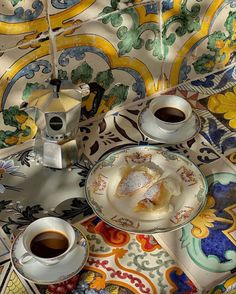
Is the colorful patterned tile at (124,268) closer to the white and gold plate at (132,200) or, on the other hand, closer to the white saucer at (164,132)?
the white and gold plate at (132,200)

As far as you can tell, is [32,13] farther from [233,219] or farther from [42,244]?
[233,219]

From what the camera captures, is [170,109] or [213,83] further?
[213,83]

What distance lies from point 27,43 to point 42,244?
1.32ft

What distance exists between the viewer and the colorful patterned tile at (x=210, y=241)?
1124 mm

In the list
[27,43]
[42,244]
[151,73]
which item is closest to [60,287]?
[42,244]

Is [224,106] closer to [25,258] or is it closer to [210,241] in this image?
[210,241]

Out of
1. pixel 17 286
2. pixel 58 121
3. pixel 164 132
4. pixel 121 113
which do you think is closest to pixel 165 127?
pixel 164 132

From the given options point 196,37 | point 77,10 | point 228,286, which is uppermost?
point 77,10

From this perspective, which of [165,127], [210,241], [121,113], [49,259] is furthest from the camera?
[121,113]

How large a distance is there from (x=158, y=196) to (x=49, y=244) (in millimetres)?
229

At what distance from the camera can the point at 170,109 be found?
1.40 m

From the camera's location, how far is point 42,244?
1.11m

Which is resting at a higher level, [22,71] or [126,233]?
[22,71]

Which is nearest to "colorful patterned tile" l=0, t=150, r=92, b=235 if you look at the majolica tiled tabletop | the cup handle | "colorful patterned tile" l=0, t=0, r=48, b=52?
the majolica tiled tabletop
